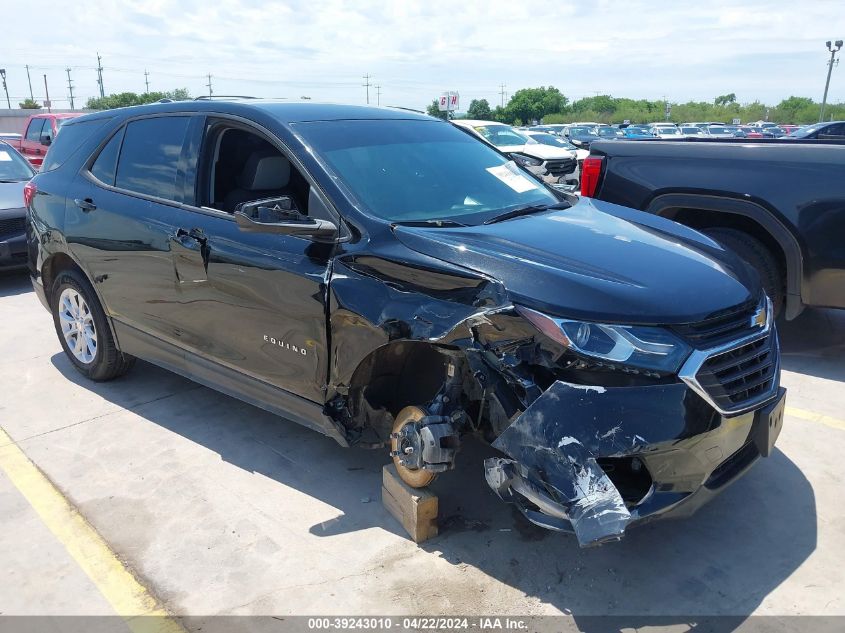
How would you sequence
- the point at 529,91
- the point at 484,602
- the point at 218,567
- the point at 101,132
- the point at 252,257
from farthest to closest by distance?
the point at 529,91
the point at 101,132
the point at 252,257
the point at 218,567
the point at 484,602

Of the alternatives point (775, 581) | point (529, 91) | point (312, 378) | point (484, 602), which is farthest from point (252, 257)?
point (529, 91)

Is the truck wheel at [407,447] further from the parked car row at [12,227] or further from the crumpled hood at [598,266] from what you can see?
the parked car row at [12,227]

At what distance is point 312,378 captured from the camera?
3.25 m

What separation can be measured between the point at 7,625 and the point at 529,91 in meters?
95.9

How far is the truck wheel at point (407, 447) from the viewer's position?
2.96 m

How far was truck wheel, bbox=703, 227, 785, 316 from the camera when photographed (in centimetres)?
512

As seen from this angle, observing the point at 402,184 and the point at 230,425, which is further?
the point at 230,425

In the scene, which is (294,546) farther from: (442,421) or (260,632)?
(442,421)

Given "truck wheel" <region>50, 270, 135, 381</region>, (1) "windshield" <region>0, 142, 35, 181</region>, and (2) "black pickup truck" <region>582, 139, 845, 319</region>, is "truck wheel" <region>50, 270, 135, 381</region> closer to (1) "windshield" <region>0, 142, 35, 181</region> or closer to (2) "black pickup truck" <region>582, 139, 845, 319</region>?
(2) "black pickup truck" <region>582, 139, 845, 319</region>

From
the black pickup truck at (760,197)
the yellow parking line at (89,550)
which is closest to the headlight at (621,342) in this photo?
the yellow parking line at (89,550)

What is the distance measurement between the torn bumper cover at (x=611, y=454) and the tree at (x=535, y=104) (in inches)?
3428

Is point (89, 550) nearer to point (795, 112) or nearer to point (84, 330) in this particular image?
point (84, 330)

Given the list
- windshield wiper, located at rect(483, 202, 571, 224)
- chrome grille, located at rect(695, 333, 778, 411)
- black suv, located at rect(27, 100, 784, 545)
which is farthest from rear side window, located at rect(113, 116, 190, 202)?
chrome grille, located at rect(695, 333, 778, 411)

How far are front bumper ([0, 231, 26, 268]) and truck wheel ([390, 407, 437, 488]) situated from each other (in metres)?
6.39
